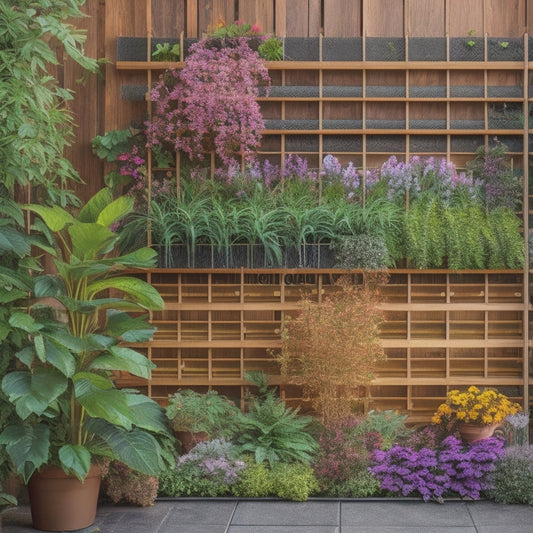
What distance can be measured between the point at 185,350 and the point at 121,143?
1701 millimetres

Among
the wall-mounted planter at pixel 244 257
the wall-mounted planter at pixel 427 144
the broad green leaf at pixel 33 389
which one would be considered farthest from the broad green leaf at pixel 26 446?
the wall-mounted planter at pixel 427 144

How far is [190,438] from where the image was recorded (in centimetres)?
658

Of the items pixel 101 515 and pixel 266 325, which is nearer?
pixel 101 515

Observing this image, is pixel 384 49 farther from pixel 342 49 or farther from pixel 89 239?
pixel 89 239

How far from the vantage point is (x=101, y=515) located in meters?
5.86

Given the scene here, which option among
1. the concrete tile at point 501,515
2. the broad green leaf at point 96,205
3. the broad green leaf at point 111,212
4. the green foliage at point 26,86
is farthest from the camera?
the broad green leaf at point 96,205

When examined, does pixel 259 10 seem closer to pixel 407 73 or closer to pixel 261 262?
pixel 407 73

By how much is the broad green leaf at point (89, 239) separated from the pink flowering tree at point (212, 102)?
154cm

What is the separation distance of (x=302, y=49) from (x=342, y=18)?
437mm

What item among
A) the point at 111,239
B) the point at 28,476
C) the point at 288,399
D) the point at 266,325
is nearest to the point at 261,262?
the point at 266,325

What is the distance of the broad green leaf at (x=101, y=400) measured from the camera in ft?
17.0

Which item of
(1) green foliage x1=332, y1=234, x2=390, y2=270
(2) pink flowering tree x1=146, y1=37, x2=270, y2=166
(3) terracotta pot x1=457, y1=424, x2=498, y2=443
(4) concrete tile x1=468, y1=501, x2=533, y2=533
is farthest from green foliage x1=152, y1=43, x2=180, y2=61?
(4) concrete tile x1=468, y1=501, x2=533, y2=533

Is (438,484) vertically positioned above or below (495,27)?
below

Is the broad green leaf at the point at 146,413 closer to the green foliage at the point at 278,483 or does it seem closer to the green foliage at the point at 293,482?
the green foliage at the point at 278,483
